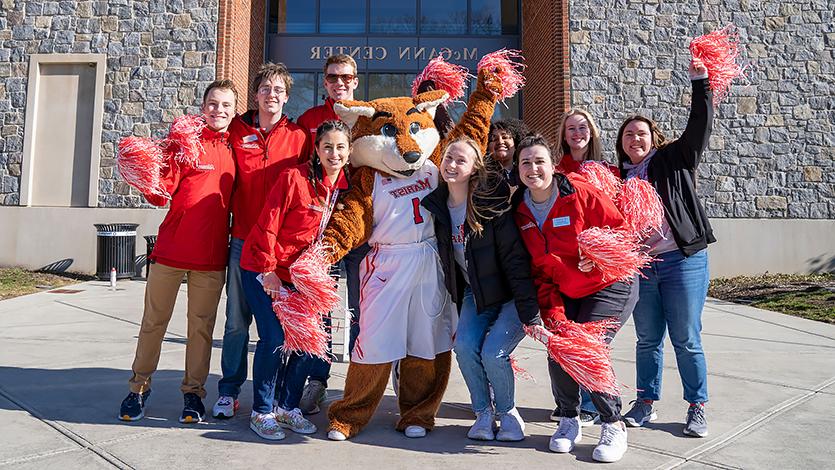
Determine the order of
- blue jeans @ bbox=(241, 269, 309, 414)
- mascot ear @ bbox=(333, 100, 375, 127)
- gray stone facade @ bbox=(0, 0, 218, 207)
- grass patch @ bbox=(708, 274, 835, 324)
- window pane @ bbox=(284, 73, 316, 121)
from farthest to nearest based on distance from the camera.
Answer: window pane @ bbox=(284, 73, 316, 121) → gray stone facade @ bbox=(0, 0, 218, 207) → grass patch @ bbox=(708, 274, 835, 324) → mascot ear @ bbox=(333, 100, 375, 127) → blue jeans @ bbox=(241, 269, 309, 414)

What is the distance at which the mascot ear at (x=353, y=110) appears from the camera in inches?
139

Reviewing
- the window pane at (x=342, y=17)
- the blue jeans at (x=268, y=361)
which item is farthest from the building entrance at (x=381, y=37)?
the blue jeans at (x=268, y=361)

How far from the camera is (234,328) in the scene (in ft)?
11.5

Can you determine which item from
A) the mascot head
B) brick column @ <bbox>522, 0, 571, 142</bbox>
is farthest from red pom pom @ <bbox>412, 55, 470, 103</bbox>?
brick column @ <bbox>522, 0, 571, 142</bbox>

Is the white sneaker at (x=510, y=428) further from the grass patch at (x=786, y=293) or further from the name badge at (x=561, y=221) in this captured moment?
the grass patch at (x=786, y=293)

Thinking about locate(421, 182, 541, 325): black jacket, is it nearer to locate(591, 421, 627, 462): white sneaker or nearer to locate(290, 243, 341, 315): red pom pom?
locate(591, 421, 627, 462): white sneaker

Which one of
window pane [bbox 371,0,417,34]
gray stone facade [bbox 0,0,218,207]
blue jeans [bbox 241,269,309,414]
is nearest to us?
blue jeans [bbox 241,269,309,414]

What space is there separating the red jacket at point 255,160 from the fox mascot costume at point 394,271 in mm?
397

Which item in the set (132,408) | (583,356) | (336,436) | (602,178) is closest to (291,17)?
(132,408)

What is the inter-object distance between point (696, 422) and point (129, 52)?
11482 mm

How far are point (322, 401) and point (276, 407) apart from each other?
46cm

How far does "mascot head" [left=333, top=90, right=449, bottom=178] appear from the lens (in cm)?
340

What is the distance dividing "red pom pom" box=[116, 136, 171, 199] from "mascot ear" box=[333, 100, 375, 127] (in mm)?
1065

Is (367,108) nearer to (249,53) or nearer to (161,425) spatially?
(161,425)
